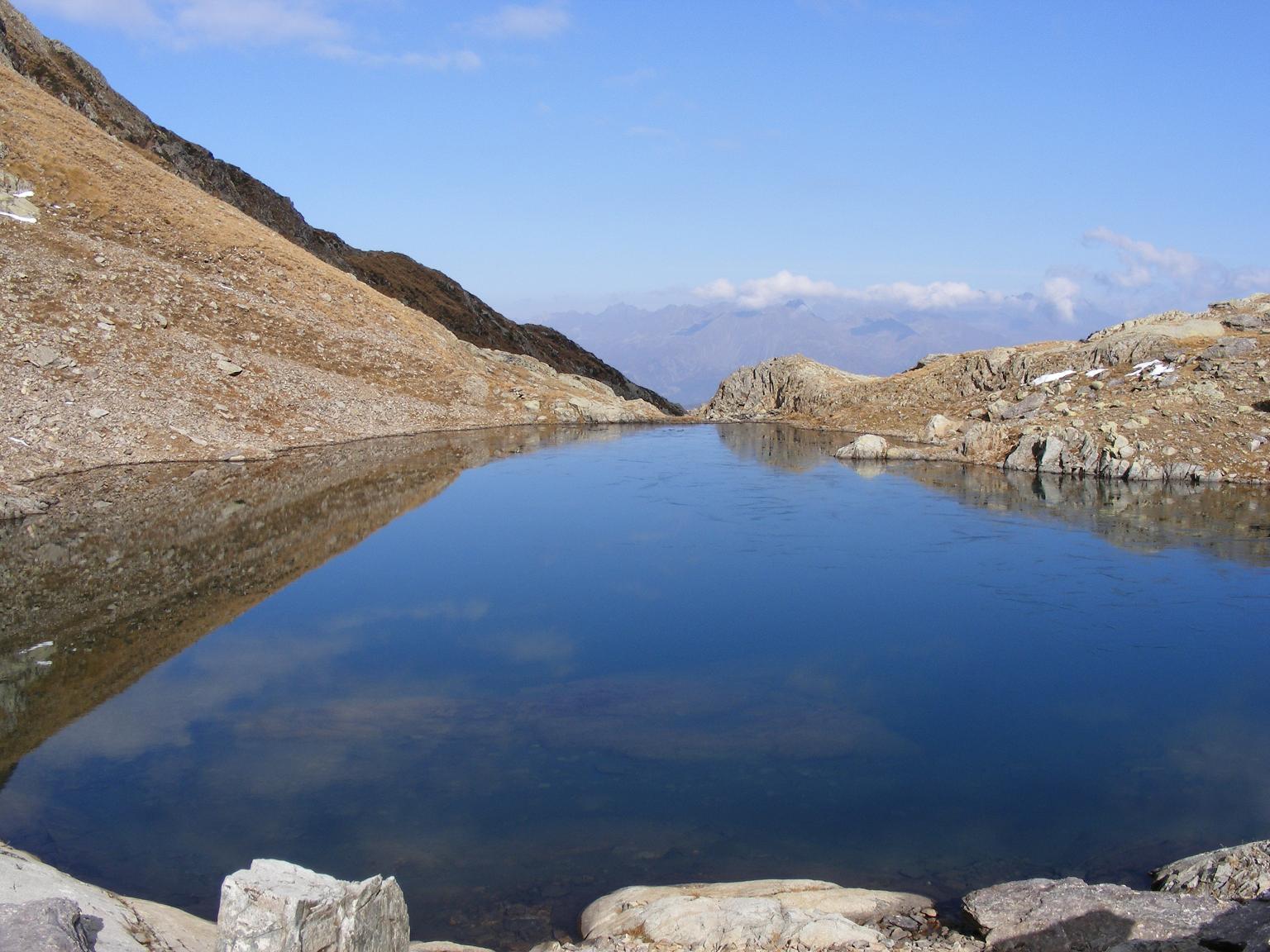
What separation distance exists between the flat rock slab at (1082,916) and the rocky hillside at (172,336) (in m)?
32.6

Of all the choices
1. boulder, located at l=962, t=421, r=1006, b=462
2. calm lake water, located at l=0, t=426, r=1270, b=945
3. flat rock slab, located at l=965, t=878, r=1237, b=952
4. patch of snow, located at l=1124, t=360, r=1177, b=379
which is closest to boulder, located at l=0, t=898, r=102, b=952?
calm lake water, located at l=0, t=426, r=1270, b=945

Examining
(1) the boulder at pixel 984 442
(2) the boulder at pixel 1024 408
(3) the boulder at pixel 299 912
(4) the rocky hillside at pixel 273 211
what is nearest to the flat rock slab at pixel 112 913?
(3) the boulder at pixel 299 912

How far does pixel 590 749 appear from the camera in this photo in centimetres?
1711

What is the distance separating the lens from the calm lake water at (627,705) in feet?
45.3

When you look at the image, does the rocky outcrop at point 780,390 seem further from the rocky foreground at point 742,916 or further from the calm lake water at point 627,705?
the rocky foreground at point 742,916

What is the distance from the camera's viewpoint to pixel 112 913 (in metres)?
10.3

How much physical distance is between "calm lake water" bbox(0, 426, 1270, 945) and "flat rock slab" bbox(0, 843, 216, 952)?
1.30m

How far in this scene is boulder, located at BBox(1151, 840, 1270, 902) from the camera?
1153cm

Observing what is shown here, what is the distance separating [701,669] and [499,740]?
220 inches

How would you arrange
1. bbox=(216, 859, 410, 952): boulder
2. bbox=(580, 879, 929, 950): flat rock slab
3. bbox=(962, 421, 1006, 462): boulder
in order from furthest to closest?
bbox=(962, 421, 1006, 462): boulder → bbox=(580, 879, 929, 950): flat rock slab → bbox=(216, 859, 410, 952): boulder

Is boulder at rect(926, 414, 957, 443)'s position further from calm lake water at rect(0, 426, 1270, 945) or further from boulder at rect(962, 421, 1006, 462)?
calm lake water at rect(0, 426, 1270, 945)

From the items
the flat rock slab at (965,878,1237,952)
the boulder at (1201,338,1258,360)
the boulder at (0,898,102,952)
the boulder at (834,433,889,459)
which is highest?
the boulder at (1201,338,1258,360)

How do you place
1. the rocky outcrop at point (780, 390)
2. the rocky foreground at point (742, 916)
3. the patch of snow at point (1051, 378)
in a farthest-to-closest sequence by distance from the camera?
1. the rocky outcrop at point (780, 390)
2. the patch of snow at point (1051, 378)
3. the rocky foreground at point (742, 916)

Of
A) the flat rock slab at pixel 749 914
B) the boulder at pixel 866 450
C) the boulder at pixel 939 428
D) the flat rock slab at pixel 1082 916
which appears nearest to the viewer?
the flat rock slab at pixel 1082 916
